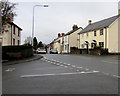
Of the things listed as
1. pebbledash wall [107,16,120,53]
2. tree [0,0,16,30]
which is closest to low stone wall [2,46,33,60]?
tree [0,0,16,30]

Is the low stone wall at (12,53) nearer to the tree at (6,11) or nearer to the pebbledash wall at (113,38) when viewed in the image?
the tree at (6,11)

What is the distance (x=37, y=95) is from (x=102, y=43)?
33.6m

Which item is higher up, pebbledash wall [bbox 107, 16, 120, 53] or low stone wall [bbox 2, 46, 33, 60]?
pebbledash wall [bbox 107, 16, 120, 53]

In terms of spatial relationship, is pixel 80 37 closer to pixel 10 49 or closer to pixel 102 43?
pixel 102 43

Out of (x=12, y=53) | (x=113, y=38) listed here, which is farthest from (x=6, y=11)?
(x=113, y=38)

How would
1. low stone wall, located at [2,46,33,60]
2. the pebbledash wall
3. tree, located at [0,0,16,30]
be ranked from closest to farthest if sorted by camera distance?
tree, located at [0,0,16,30] → low stone wall, located at [2,46,33,60] → the pebbledash wall

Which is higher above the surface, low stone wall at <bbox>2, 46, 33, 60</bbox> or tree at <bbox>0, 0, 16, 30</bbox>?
tree at <bbox>0, 0, 16, 30</bbox>

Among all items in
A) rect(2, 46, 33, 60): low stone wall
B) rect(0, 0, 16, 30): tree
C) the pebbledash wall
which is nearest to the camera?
rect(0, 0, 16, 30): tree

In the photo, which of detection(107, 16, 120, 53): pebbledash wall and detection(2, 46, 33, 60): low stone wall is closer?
detection(2, 46, 33, 60): low stone wall


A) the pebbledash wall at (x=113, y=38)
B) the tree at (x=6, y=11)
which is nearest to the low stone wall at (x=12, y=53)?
the tree at (x=6, y=11)

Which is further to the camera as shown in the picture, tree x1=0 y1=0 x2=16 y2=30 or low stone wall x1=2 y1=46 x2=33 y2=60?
low stone wall x1=2 y1=46 x2=33 y2=60

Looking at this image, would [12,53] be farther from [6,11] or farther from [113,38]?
[113,38]

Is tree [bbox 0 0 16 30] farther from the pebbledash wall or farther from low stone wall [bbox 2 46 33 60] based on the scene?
the pebbledash wall

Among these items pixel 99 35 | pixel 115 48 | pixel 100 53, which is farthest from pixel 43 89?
pixel 99 35
